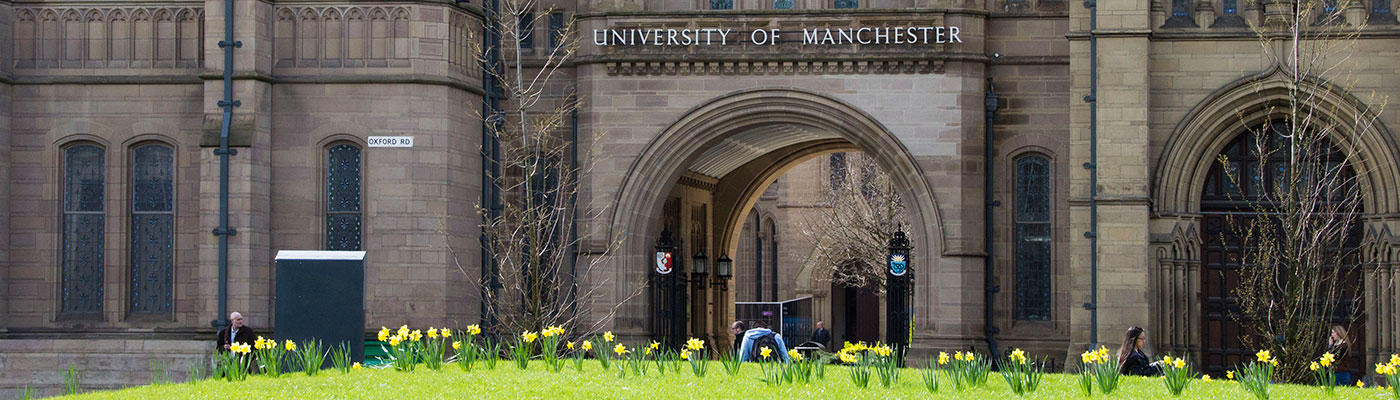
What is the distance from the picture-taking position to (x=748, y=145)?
1160 inches

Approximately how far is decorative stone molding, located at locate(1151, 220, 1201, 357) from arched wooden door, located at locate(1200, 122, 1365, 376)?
0.26 meters

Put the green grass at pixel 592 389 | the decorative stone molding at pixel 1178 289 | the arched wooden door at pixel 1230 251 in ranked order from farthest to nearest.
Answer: the arched wooden door at pixel 1230 251
the decorative stone molding at pixel 1178 289
the green grass at pixel 592 389

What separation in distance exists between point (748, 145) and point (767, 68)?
2.98 meters

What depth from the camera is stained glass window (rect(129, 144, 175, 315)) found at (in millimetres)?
26750

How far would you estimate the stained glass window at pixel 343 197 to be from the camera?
86.6 feet

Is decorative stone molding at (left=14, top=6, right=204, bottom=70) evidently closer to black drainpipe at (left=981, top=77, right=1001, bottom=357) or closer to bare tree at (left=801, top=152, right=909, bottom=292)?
black drainpipe at (left=981, top=77, right=1001, bottom=357)

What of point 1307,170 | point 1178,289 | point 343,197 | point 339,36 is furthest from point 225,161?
point 1307,170

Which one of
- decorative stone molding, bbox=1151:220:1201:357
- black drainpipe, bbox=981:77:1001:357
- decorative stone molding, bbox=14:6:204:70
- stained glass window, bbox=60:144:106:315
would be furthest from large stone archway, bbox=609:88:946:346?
stained glass window, bbox=60:144:106:315

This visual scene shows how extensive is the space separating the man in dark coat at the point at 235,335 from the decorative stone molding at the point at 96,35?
5.25m

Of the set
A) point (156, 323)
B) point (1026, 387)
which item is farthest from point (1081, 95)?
point (156, 323)

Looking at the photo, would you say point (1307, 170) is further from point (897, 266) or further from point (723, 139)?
point (723, 139)

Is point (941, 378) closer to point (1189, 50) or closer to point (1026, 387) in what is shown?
point (1026, 387)

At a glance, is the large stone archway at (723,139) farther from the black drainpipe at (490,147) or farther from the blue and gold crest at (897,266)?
the black drainpipe at (490,147)

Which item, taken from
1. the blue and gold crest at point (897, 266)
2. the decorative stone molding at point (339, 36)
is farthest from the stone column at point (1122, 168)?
the decorative stone molding at point (339, 36)
